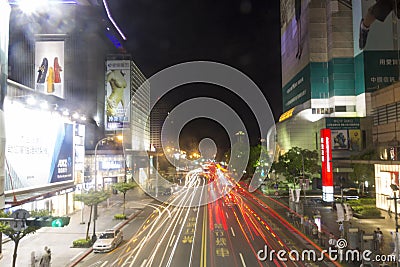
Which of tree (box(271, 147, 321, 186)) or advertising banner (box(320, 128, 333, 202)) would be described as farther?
tree (box(271, 147, 321, 186))

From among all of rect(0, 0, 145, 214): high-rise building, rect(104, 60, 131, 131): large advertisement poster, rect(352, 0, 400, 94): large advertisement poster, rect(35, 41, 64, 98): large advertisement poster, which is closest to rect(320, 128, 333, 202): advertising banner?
rect(352, 0, 400, 94): large advertisement poster

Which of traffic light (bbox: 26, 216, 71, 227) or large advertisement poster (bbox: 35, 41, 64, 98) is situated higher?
large advertisement poster (bbox: 35, 41, 64, 98)

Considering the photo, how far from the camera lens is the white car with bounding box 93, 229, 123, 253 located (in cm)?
2115

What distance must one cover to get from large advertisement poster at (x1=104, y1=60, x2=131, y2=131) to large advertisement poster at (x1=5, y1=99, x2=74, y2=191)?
4737 centimetres

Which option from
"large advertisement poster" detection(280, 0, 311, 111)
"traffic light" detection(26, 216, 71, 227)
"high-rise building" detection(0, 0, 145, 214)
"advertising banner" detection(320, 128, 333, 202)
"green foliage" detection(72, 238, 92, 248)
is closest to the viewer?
"traffic light" detection(26, 216, 71, 227)

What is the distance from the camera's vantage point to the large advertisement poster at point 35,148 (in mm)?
23828

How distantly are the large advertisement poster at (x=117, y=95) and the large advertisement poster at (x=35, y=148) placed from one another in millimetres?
47369

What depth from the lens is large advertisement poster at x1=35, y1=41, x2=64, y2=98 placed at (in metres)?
40.5

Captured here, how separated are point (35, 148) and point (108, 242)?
34.8ft

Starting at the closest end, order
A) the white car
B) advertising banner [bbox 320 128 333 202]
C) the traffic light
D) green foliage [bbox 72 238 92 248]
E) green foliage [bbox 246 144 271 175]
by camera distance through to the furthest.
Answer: the traffic light, the white car, green foliage [bbox 72 238 92 248], advertising banner [bbox 320 128 333 202], green foliage [bbox 246 144 271 175]

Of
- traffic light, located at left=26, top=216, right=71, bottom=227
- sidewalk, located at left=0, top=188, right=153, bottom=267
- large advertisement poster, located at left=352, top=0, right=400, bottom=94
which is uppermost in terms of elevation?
large advertisement poster, located at left=352, top=0, right=400, bottom=94

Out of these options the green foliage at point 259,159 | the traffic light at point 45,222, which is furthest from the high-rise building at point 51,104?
the green foliage at point 259,159

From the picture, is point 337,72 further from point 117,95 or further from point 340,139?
point 117,95

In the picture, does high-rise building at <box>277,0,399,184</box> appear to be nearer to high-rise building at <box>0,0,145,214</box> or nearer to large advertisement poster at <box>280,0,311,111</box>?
large advertisement poster at <box>280,0,311,111</box>
